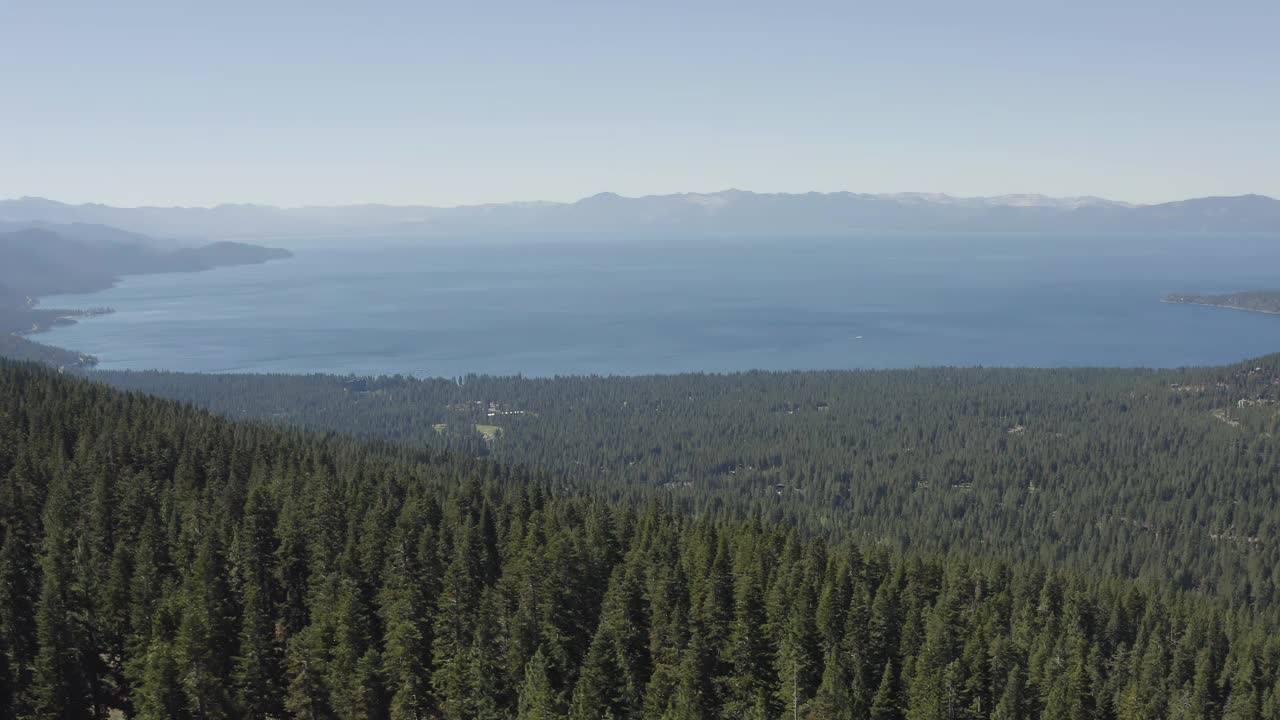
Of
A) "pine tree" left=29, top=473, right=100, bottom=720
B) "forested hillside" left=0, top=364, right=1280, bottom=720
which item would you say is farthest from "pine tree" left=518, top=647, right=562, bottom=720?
"pine tree" left=29, top=473, right=100, bottom=720

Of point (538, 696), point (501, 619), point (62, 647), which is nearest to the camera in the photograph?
point (538, 696)

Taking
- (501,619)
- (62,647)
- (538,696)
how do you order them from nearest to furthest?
(538,696) < (62,647) < (501,619)

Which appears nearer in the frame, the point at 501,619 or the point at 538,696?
the point at 538,696

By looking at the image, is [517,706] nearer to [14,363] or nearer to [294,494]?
[294,494]

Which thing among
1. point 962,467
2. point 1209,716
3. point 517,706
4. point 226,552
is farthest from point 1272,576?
point 226,552

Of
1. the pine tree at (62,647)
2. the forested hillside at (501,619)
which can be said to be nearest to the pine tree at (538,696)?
the forested hillside at (501,619)

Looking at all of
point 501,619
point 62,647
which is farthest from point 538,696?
point 62,647

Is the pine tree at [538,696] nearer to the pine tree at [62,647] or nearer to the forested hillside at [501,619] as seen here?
the forested hillside at [501,619]

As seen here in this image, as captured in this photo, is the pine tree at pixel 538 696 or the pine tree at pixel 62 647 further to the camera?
the pine tree at pixel 62 647

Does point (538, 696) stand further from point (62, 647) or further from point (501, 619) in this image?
point (62, 647)
